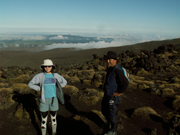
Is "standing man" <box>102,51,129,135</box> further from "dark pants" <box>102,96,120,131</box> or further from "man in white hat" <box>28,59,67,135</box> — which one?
"man in white hat" <box>28,59,67,135</box>

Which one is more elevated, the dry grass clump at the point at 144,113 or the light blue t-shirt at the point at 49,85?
the light blue t-shirt at the point at 49,85

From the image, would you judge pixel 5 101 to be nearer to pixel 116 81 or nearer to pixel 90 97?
pixel 90 97

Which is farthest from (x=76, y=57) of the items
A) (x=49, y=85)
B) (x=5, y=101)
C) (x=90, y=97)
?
(x=49, y=85)

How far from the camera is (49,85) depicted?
393cm

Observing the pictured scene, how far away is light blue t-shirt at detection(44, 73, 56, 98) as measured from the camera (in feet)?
12.8

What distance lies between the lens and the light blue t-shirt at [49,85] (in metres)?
3.91

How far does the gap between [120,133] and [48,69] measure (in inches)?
145

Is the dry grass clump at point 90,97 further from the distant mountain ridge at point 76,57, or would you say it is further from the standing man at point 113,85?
the distant mountain ridge at point 76,57

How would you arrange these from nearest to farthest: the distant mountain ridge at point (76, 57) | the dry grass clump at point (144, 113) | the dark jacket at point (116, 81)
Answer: the dark jacket at point (116, 81)
the dry grass clump at point (144, 113)
the distant mountain ridge at point (76, 57)

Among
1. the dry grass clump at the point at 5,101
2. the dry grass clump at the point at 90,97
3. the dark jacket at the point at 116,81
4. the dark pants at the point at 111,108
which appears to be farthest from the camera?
the dry grass clump at the point at 90,97

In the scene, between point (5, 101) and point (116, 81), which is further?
point (5, 101)

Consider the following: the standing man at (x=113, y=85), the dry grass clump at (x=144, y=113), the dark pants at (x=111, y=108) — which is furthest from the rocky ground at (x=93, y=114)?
the standing man at (x=113, y=85)

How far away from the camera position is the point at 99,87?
1170 cm

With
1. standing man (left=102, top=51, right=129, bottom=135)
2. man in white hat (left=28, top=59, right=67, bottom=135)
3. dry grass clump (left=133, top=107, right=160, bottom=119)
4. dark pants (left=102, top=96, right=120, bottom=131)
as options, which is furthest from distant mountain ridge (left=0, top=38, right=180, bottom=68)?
standing man (left=102, top=51, right=129, bottom=135)
